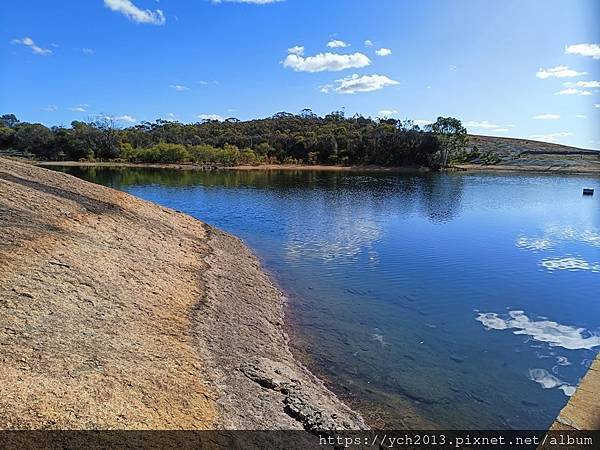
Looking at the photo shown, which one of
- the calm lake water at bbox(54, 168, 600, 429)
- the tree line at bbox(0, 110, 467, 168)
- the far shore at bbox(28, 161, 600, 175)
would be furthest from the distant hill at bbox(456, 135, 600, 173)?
the calm lake water at bbox(54, 168, 600, 429)

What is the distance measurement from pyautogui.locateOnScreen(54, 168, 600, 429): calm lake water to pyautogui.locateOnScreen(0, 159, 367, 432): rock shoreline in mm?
1389

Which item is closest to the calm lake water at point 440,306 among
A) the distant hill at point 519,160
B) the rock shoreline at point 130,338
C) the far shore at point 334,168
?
the rock shoreline at point 130,338

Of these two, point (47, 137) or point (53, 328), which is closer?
point (53, 328)

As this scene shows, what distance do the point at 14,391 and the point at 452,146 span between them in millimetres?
104832

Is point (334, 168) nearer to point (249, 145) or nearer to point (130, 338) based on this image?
point (249, 145)

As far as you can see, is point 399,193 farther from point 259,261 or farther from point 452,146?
point 452,146

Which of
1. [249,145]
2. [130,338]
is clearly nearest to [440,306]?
[130,338]

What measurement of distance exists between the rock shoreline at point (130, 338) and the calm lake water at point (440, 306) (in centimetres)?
139

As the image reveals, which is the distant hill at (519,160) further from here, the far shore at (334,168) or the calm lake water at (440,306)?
the calm lake water at (440,306)

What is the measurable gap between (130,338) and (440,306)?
9893 millimetres

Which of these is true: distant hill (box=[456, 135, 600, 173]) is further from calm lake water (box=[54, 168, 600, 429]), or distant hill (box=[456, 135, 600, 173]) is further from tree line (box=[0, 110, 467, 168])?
calm lake water (box=[54, 168, 600, 429])

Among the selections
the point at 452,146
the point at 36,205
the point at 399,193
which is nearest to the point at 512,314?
the point at 36,205

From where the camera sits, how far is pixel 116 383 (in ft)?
20.8

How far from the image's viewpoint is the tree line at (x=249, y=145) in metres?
102
